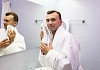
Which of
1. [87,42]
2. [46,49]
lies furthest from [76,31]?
[46,49]

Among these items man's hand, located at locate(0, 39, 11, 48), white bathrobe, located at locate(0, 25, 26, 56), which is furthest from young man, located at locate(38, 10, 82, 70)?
man's hand, located at locate(0, 39, 11, 48)

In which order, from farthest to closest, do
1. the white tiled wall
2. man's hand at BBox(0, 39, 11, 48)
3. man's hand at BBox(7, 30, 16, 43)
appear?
the white tiled wall < man's hand at BBox(7, 30, 16, 43) < man's hand at BBox(0, 39, 11, 48)

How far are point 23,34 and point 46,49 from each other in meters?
0.34

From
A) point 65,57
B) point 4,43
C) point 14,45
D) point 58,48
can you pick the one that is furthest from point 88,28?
point 4,43

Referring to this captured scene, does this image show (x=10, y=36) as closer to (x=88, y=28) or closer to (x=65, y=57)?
(x=65, y=57)

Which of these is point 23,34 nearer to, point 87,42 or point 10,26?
point 10,26

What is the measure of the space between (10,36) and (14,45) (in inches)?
4.3

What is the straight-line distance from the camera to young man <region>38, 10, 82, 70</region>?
1.62 m

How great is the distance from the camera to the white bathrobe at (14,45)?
4.94ft

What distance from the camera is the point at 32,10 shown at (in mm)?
2086

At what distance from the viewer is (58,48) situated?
1798mm

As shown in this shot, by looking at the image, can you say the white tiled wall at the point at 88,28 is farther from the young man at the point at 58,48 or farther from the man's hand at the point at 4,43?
the man's hand at the point at 4,43

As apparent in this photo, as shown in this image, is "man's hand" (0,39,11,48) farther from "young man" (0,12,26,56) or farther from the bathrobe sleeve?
the bathrobe sleeve

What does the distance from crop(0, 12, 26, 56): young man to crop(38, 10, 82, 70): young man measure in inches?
10.2
